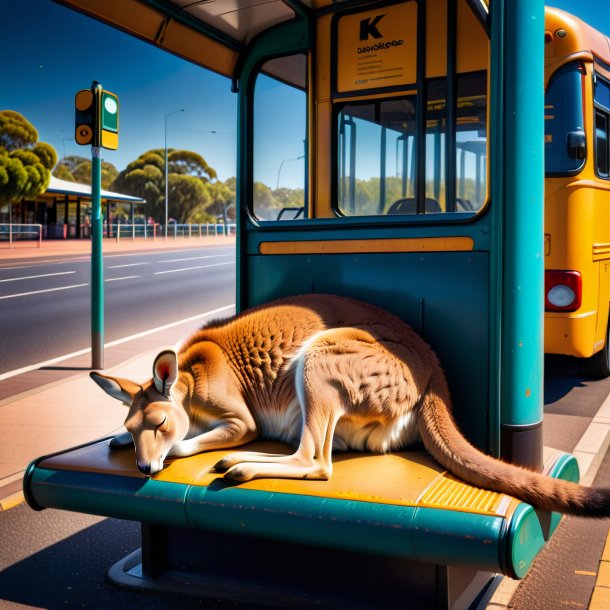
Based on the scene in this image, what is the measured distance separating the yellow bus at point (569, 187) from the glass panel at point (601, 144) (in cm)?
24

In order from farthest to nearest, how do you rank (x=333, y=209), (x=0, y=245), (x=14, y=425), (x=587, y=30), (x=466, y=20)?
(x=0, y=245) → (x=587, y=30) → (x=14, y=425) → (x=333, y=209) → (x=466, y=20)

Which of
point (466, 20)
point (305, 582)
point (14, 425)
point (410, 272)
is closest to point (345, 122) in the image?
point (466, 20)

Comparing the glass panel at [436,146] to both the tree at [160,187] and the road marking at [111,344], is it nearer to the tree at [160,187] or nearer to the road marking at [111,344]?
the road marking at [111,344]

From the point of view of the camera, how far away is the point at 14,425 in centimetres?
679

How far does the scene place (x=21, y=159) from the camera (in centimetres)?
4584

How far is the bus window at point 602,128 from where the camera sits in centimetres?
811

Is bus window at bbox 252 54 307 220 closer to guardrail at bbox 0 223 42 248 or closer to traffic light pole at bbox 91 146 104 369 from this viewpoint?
traffic light pole at bbox 91 146 104 369

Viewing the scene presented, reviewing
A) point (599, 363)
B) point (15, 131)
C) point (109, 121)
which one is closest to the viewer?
point (599, 363)

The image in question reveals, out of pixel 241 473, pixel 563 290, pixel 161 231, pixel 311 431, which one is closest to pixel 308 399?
pixel 311 431

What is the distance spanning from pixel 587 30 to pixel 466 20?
14.6 ft

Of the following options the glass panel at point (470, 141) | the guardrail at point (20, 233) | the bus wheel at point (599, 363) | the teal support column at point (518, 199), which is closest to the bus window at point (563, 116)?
the bus wheel at point (599, 363)

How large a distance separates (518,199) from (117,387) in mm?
1884

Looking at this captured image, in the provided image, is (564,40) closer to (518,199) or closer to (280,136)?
(280,136)

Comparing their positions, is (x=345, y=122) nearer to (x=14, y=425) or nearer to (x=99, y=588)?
(x=99, y=588)
